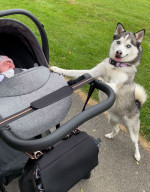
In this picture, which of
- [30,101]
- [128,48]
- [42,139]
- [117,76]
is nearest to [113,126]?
[117,76]

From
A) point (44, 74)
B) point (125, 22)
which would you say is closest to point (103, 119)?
point (44, 74)

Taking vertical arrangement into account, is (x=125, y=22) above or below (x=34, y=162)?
below

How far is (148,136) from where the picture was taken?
308cm

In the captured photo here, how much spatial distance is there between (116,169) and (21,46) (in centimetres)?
184

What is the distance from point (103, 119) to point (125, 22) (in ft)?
16.2

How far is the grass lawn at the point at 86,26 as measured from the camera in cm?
462

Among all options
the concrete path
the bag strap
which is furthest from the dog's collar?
the concrete path

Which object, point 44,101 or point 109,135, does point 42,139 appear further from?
point 109,135

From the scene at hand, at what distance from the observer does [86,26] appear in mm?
6609

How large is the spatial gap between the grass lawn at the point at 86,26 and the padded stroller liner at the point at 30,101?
1.98m

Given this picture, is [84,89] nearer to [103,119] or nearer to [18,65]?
[103,119]

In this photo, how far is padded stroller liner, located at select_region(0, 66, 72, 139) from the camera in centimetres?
141

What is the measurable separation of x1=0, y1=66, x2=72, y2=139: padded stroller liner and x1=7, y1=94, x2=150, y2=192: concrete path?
110 cm

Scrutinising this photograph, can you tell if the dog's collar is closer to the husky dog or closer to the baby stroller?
the husky dog
